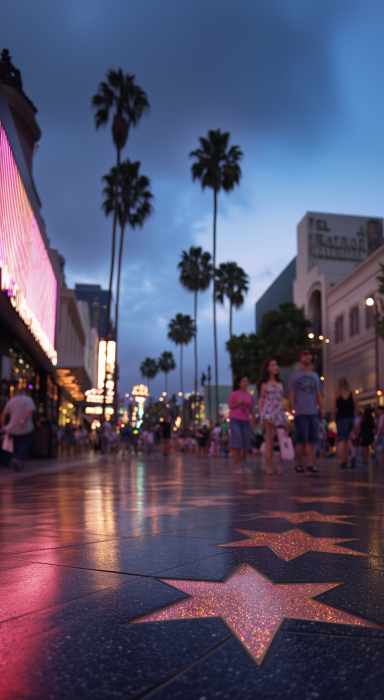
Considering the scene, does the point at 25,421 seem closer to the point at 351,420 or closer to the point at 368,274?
the point at 351,420

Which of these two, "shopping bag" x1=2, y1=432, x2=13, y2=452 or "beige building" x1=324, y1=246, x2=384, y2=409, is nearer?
"shopping bag" x1=2, y1=432, x2=13, y2=452

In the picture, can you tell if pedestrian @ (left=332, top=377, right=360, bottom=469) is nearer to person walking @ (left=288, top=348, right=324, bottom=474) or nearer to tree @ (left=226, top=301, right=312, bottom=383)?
person walking @ (left=288, top=348, right=324, bottom=474)

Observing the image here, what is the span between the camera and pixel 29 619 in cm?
161

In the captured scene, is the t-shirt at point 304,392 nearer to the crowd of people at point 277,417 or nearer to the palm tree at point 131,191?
the crowd of people at point 277,417

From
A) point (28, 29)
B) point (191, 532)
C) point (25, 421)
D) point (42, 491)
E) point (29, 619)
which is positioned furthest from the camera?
point (28, 29)

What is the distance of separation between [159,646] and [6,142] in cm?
1491

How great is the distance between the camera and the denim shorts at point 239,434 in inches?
410

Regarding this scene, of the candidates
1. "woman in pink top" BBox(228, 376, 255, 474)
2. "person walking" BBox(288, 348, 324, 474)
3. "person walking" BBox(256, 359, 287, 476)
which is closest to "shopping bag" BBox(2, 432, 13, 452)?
"woman in pink top" BBox(228, 376, 255, 474)

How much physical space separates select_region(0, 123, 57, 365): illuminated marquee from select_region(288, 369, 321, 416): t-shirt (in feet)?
24.7

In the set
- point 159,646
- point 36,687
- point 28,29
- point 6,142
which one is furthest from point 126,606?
point 28,29

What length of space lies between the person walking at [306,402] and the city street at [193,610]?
5.49 meters

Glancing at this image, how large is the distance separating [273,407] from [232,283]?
4241 centimetres

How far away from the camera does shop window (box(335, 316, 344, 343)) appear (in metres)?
48.8

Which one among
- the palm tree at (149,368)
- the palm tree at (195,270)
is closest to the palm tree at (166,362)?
the palm tree at (149,368)
